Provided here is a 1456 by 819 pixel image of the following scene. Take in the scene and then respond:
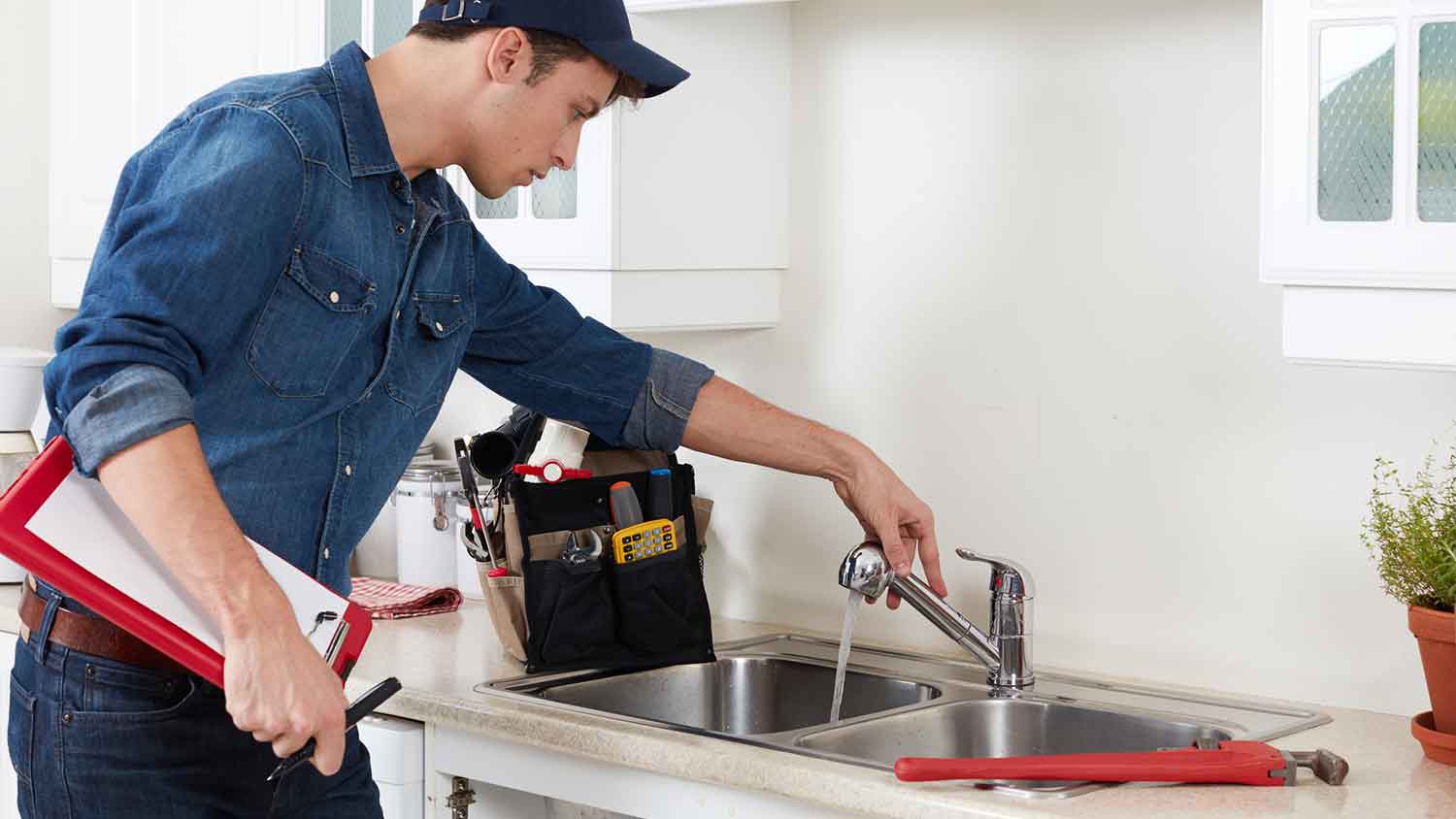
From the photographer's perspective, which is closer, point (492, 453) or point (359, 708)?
point (359, 708)

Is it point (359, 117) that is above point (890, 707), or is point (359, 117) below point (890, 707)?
above

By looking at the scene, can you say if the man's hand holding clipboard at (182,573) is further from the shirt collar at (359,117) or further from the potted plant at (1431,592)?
the potted plant at (1431,592)

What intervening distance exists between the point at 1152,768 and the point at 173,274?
3.28 feet

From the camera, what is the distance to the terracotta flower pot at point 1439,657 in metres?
1.75

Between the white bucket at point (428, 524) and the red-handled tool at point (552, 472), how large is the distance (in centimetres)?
51

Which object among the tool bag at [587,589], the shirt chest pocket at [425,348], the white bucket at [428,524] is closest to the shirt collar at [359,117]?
the shirt chest pocket at [425,348]

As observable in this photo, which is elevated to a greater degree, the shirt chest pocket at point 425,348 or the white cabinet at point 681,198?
the white cabinet at point 681,198

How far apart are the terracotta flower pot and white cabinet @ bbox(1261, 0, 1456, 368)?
276 mm

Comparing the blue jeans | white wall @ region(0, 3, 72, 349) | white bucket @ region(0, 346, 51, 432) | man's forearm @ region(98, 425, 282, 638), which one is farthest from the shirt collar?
white wall @ region(0, 3, 72, 349)

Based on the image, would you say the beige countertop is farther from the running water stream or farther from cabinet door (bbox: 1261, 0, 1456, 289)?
cabinet door (bbox: 1261, 0, 1456, 289)

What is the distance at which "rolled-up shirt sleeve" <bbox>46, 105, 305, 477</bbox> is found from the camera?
4.33ft

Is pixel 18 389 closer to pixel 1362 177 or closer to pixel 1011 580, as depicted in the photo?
pixel 1011 580

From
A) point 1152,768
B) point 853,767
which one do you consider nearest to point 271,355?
point 853,767

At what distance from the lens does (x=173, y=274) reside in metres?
1.40
